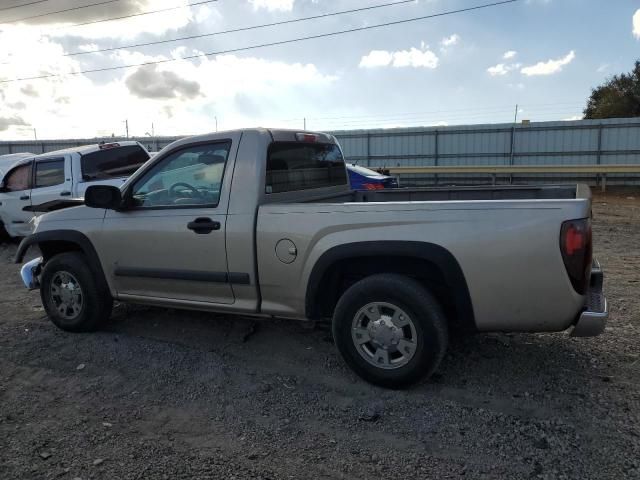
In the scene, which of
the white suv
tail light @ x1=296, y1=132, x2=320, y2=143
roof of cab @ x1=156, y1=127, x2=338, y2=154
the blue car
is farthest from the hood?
the blue car

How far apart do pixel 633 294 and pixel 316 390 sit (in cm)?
389

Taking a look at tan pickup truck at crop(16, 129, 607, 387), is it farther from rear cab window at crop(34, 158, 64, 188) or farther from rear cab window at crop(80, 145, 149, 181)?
rear cab window at crop(34, 158, 64, 188)

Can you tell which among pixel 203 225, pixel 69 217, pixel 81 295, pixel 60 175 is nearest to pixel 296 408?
pixel 203 225

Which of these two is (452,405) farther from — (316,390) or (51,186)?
(51,186)

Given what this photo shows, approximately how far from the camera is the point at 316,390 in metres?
3.74

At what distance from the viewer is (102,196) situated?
4383 mm

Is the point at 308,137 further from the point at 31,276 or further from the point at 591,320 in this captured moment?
the point at 31,276

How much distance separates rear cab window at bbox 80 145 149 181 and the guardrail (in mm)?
13596

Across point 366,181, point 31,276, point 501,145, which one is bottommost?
point 31,276

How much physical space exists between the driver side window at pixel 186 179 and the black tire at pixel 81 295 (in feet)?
2.93

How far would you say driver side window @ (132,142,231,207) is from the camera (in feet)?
13.9

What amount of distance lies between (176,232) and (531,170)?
17.9 metres

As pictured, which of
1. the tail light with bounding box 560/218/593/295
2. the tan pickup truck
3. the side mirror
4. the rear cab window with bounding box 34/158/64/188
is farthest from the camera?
the rear cab window with bounding box 34/158/64/188

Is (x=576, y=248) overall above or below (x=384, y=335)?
above
